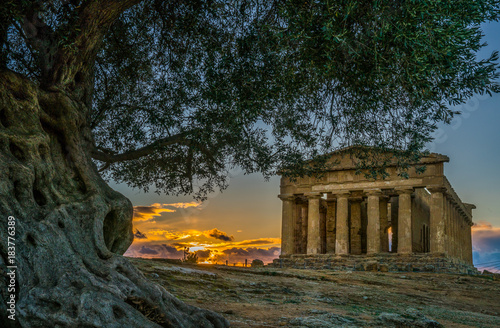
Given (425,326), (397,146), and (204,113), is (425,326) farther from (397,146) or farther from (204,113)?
(204,113)

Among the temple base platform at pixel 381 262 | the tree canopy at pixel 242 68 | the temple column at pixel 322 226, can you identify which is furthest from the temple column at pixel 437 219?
the tree canopy at pixel 242 68

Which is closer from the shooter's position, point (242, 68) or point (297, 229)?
point (242, 68)

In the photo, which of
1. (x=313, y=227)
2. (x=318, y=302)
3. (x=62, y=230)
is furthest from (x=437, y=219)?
(x=62, y=230)

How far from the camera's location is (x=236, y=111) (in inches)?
309

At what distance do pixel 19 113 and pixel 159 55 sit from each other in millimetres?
4877

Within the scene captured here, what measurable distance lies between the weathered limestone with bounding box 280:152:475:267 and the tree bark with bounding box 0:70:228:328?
24.4m

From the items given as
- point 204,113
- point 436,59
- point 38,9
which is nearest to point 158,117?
point 204,113

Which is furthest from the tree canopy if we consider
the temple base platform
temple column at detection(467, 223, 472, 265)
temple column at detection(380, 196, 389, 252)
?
temple column at detection(467, 223, 472, 265)

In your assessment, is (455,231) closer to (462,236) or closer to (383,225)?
(462,236)

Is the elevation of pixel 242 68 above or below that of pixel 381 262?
above

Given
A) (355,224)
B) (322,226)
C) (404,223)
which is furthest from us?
(322,226)

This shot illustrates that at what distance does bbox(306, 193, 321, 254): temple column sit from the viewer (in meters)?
35.9

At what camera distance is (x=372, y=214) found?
34375mm

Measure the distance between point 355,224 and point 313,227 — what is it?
4496 mm
